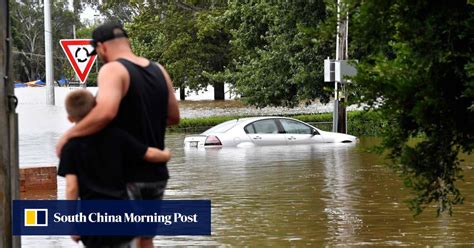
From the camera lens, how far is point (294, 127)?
31.7 m

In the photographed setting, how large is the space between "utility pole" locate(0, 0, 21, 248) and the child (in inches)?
72.7

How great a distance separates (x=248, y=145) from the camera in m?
30.5

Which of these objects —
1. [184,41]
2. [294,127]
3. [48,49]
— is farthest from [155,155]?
[184,41]

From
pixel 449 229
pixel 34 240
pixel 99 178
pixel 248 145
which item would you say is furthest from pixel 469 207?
pixel 248 145

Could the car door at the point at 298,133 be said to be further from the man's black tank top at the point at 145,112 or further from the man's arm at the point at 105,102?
the man's arm at the point at 105,102

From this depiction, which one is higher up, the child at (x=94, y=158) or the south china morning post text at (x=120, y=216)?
the child at (x=94, y=158)

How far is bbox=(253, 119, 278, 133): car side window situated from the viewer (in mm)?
31155

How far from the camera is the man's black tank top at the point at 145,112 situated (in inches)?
260

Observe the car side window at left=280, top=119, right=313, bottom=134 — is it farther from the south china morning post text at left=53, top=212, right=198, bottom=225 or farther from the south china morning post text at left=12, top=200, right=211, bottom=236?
the south china morning post text at left=53, top=212, right=198, bottom=225

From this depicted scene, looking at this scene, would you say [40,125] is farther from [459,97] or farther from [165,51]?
[459,97]

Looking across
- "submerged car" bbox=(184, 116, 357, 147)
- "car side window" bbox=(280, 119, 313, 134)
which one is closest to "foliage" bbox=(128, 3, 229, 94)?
"car side window" bbox=(280, 119, 313, 134)

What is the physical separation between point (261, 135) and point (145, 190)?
24174mm

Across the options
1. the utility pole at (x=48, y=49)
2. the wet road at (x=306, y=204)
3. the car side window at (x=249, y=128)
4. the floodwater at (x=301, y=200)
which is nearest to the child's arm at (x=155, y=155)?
the floodwater at (x=301, y=200)

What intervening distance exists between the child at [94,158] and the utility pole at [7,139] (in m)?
1.85
